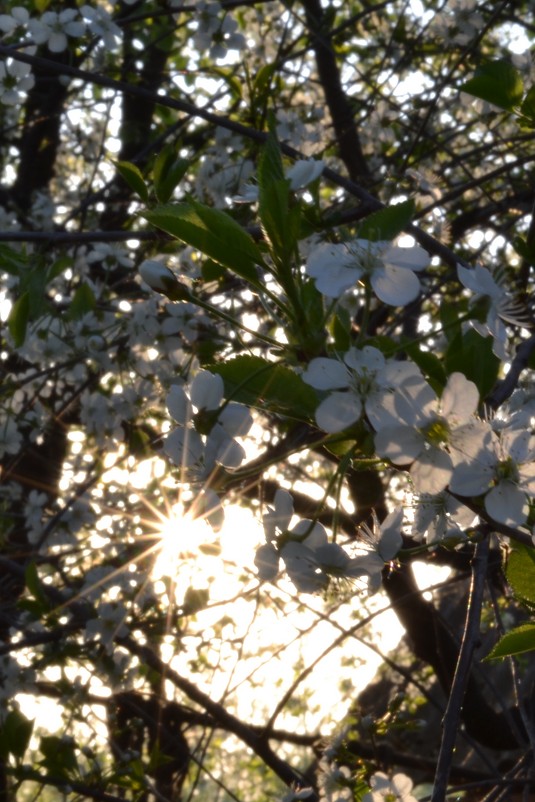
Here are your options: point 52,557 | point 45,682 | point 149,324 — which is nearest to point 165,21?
point 149,324

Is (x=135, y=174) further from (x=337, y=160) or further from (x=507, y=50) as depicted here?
(x=507, y=50)

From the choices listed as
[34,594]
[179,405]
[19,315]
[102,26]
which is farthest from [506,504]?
[102,26]

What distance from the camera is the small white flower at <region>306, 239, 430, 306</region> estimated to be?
89 centimetres

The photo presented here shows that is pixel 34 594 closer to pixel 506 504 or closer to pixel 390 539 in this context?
pixel 390 539

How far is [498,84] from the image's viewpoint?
1.27 metres

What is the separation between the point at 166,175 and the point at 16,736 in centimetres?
117

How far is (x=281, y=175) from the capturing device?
2.94 ft

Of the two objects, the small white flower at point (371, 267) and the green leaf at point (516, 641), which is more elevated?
the small white flower at point (371, 267)

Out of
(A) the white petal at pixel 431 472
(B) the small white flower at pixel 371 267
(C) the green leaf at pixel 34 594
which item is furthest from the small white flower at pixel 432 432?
(C) the green leaf at pixel 34 594

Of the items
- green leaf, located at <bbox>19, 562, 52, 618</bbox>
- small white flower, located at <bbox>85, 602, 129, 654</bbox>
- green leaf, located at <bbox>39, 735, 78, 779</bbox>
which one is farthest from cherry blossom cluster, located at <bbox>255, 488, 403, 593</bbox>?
small white flower, located at <bbox>85, 602, 129, 654</bbox>

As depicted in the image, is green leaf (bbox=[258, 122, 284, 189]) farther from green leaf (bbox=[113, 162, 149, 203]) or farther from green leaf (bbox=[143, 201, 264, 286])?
green leaf (bbox=[113, 162, 149, 203])

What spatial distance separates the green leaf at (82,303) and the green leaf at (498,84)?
124cm

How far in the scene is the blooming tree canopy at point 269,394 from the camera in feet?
2.98

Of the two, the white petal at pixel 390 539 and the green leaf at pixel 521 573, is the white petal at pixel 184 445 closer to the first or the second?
the white petal at pixel 390 539
